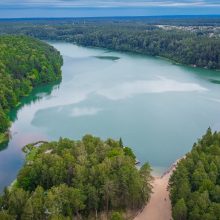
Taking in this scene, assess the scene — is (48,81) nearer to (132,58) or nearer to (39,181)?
(132,58)

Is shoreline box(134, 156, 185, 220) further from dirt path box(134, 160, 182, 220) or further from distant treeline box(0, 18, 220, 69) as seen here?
distant treeline box(0, 18, 220, 69)

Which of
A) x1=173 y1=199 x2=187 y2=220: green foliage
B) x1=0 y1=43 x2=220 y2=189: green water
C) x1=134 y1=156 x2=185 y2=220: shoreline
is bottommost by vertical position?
x1=0 y1=43 x2=220 y2=189: green water

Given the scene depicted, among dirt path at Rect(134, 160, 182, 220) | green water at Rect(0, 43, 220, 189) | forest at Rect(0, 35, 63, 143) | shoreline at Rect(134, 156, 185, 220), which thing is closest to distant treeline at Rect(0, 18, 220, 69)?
green water at Rect(0, 43, 220, 189)

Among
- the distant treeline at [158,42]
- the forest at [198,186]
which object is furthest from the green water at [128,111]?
the forest at [198,186]

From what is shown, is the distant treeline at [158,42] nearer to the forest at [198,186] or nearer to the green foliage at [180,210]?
the forest at [198,186]

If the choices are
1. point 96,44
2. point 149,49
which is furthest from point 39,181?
point 96,44
